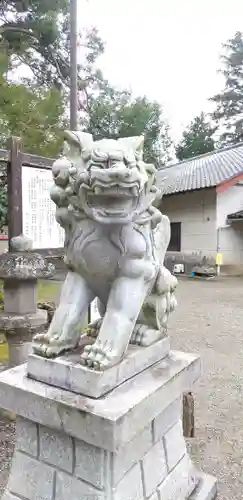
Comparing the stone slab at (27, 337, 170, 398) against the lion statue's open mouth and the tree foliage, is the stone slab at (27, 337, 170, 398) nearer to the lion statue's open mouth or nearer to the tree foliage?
the lion statue's open mouth

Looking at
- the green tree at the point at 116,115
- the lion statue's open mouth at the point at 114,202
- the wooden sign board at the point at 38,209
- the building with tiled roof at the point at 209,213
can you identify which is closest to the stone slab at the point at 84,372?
the lion statue's open mouth at the point at 114,202

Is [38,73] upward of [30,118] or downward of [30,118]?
upward

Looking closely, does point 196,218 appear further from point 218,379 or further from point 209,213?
point 218,379

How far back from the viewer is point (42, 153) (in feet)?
13.0

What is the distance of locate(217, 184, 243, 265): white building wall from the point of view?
9734 millimetres

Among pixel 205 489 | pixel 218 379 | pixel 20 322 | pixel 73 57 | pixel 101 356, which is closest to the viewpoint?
pixel 101 356

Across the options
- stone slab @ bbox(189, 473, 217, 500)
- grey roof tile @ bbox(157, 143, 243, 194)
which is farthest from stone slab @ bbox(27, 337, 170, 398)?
grey roof tile @ bbox(157, 143, 243, 194)

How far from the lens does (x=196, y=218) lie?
10.2m

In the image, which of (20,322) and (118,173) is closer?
(118,173)

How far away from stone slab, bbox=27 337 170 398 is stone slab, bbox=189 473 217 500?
589 mm

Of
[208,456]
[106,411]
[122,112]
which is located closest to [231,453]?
[208,456]

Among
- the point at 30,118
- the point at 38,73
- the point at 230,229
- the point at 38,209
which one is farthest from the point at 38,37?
the point at 230,229

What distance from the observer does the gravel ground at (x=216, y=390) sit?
1.95m

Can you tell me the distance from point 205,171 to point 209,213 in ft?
6.71
